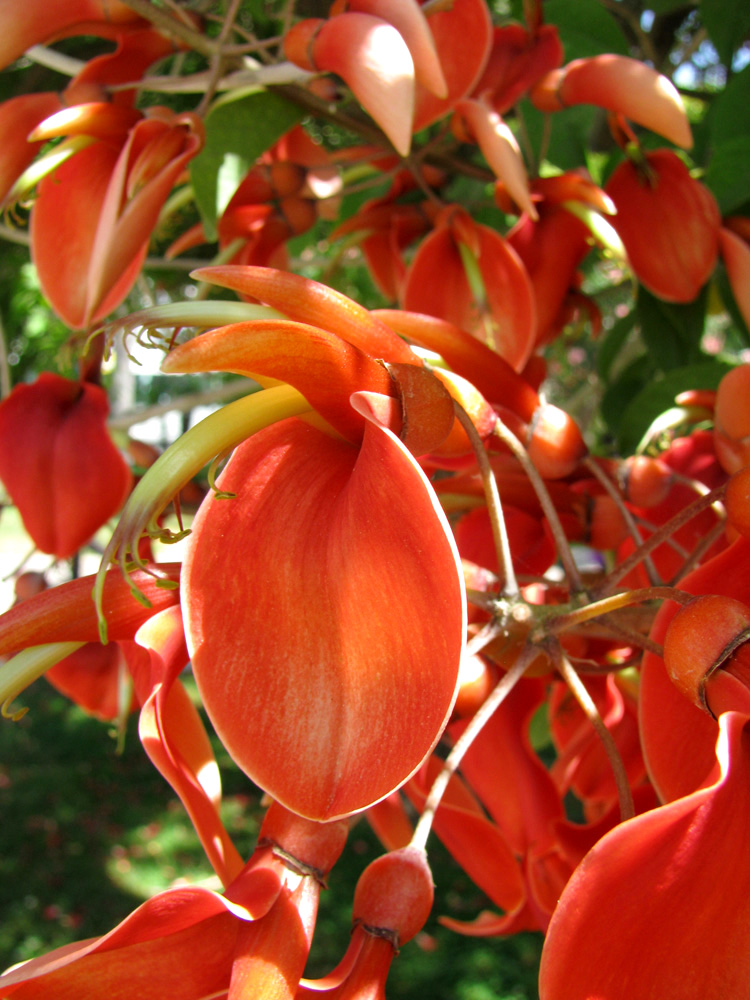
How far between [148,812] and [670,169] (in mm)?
1761

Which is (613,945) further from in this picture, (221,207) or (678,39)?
(678,39)

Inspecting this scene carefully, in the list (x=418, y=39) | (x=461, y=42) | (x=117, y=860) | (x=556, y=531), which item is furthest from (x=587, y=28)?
(x=117, y=860)

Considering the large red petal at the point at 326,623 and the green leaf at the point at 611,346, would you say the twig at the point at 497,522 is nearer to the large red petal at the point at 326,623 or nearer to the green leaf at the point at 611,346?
the large red petal at the point at 326,623

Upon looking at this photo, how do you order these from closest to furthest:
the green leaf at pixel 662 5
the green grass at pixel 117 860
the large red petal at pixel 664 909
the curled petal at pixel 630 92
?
the large red petal at pixel 664 909 → the curled petal at pixel 630 92 → the green leaf at pixel 662 5 → the green grass at pixel 117 860

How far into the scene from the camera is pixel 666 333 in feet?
1.93

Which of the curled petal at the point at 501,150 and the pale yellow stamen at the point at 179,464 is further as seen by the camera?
the curled petal at the point at 501,150

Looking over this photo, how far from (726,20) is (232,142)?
1.13 ft

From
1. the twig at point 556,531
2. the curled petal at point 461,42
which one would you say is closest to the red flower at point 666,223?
the curled petal at point 461,42

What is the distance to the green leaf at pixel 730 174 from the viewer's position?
51 centimetres

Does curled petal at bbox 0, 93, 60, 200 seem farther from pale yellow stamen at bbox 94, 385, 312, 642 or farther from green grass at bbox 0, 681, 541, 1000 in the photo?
green grass at bbox 0, 681, 541, 1000

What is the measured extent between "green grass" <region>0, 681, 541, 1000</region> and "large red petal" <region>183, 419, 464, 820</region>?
1.22 meters

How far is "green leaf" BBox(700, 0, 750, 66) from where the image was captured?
0.56 meters

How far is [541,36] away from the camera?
521mm

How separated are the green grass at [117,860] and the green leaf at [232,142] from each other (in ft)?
3.92
